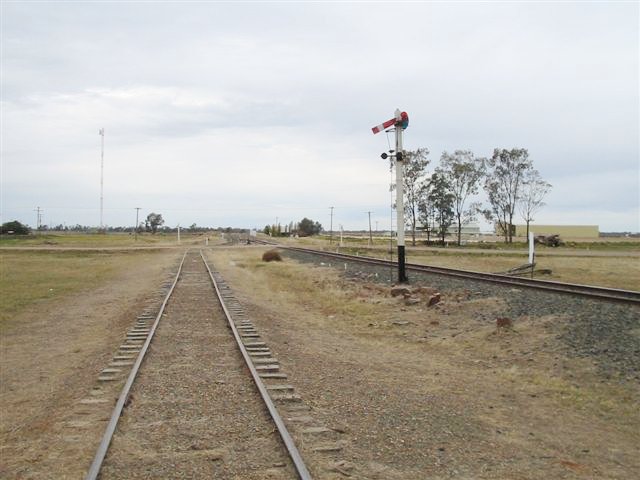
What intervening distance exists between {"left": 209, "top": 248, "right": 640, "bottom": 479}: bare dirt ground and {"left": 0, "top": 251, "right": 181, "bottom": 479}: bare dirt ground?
2567 millimetres

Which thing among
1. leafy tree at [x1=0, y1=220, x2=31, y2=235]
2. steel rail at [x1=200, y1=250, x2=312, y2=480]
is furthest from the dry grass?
leafy tree at [x1=0, y1=220, x2=31, y2=235]

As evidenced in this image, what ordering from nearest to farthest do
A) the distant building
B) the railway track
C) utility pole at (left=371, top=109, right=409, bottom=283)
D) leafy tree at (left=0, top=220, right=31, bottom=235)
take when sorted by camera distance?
1. the railway track
2. utility pole at (left=371, top=109, right=409, bottom=283)
3. the distant building
4. leafy tree at (left=0, top=220, right=31, bottom=235)

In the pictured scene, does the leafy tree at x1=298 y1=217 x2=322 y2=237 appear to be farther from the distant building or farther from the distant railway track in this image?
the distant railway track

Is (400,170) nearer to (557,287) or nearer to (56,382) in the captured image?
(557,287)

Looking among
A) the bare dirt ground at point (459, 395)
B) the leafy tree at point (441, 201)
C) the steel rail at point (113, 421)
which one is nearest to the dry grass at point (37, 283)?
the steel rail at point (113, 421)

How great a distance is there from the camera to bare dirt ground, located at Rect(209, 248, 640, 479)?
A: 5395mm

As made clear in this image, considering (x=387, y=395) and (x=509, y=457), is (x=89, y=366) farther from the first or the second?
(x=509, y=457)

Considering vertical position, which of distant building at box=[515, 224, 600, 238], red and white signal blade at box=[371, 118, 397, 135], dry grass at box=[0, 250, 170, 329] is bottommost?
dry grass at box=[0, 250, 170, 329]

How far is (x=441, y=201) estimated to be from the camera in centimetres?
7044

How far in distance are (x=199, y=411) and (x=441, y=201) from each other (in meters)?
66.4

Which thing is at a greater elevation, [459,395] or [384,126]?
[384,126]

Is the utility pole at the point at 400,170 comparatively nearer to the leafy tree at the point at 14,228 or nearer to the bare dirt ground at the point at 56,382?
the bare dirt ground at the point at 56,382

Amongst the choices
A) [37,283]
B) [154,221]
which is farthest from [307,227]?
[37,283]

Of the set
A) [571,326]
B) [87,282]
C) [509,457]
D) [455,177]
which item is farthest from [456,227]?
[509,457]
